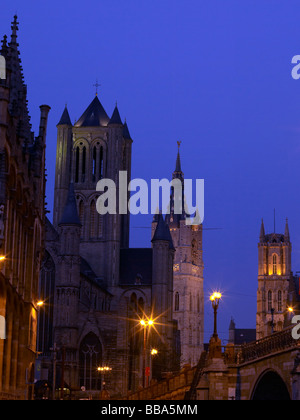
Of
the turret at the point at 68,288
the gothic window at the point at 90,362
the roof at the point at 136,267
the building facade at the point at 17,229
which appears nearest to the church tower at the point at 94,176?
the roof at the point at 136,267

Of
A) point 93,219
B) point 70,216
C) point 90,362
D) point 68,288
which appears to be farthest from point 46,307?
point 93,219

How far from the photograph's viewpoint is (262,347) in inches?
1303

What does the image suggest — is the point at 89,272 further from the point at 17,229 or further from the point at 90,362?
the point at 17,229

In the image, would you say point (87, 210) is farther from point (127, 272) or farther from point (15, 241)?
point (15, 241)

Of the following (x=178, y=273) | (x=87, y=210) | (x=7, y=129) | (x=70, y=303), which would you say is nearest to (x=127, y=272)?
(x=87, y=210)

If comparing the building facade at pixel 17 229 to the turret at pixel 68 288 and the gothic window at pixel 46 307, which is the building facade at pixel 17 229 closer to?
the turret at pixel 68 288

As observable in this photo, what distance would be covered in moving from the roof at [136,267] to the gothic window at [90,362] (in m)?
18.7

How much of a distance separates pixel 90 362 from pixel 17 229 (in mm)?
51355

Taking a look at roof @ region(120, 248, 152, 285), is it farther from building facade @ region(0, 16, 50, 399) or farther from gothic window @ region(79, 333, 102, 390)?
building facade @ region(0, 16, 50, 399)

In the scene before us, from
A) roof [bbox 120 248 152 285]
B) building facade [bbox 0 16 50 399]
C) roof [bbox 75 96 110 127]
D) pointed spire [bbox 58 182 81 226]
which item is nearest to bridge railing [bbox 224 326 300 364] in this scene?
building facade [bbox 0 16 50 399]

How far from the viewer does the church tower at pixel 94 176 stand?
110562mm
